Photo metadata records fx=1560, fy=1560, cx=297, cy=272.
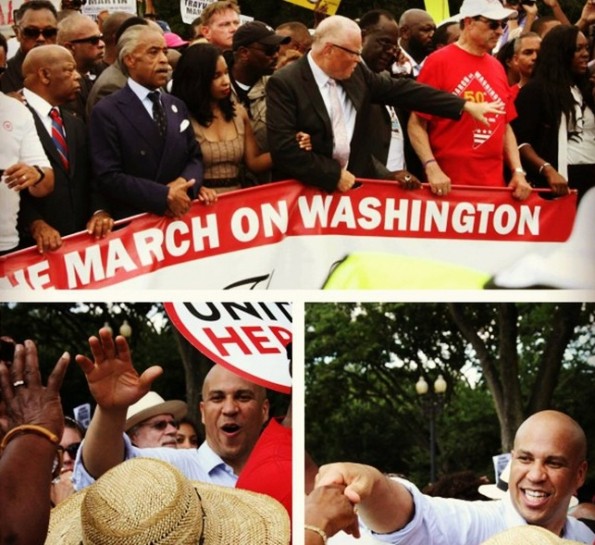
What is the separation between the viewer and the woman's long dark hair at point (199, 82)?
6.01 m

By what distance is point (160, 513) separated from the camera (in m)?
5.70

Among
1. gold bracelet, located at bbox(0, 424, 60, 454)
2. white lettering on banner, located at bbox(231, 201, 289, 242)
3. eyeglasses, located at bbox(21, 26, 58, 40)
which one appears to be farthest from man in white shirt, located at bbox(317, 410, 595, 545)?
eyeglasses, located at bbox(21, 26, 58, 40)

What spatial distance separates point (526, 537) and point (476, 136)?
1616mm

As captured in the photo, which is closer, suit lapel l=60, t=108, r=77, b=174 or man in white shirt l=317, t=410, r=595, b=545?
suit lapel l=60, t=108, r=77, b=174

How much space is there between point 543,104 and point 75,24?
1920 millimetres

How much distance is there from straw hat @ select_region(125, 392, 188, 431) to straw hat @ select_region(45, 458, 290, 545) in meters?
0.20

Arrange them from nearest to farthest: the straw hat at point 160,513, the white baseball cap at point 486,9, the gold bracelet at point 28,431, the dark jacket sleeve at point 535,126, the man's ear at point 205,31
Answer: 1. the straw hat at point 160,513
2. the gold bracelet at point 28,431
3. the man's ear at point 205,31
4. the white baseball cap at point 486,9
5. the dark jacket sleeve at point 535,126

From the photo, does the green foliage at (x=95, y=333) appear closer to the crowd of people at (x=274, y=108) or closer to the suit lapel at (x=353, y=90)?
the crowd of people at (x=274, y=108)

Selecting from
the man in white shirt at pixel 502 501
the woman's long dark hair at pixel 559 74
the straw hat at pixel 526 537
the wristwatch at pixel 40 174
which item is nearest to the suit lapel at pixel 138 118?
the wristwatch at pixel 40 174

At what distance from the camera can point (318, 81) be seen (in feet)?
20.2

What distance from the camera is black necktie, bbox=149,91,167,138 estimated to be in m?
6.05

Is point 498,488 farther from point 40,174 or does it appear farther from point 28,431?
point 40,174

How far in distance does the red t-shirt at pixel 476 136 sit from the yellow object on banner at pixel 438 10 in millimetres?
234

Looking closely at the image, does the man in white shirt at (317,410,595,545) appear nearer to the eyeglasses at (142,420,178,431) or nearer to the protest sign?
the eyeglasses at (142,420,178,431)
